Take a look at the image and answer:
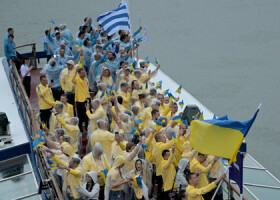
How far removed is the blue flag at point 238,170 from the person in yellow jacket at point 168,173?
1245 mm

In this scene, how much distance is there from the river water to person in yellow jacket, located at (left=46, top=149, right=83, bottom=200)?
6.88 metres

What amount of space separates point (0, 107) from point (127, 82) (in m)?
3.74

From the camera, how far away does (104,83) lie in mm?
11195

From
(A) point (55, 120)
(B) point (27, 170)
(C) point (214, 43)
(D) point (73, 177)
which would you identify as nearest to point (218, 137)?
(D) point (73, 177)

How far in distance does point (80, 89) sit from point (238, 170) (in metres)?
5.01

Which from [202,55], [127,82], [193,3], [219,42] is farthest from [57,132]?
[193,3]

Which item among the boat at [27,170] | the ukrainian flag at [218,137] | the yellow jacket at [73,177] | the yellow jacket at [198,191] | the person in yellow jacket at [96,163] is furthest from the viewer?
the boat at [27,170]

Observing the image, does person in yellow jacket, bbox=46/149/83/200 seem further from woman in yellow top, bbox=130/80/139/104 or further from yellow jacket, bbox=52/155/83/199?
woman in yellow top, bbox=130/80/139/104

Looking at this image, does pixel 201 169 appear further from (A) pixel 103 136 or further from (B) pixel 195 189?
(A) pixel 103 136

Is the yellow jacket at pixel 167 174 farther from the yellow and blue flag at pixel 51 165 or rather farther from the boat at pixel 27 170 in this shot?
the yellow and blue flag at pixel 51 165

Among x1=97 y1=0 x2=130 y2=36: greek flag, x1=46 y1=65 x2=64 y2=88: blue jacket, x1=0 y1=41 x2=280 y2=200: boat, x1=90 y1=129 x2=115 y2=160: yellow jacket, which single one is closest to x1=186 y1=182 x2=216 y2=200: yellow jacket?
x1=90 y1=129 x2=115 y2=160: yellow jacket

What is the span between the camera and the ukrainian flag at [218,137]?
752 cm

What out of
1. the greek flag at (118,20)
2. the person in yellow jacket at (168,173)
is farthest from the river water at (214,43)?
the person in yellow jacket at (168,173)

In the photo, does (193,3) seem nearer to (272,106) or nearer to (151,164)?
(272,106)
